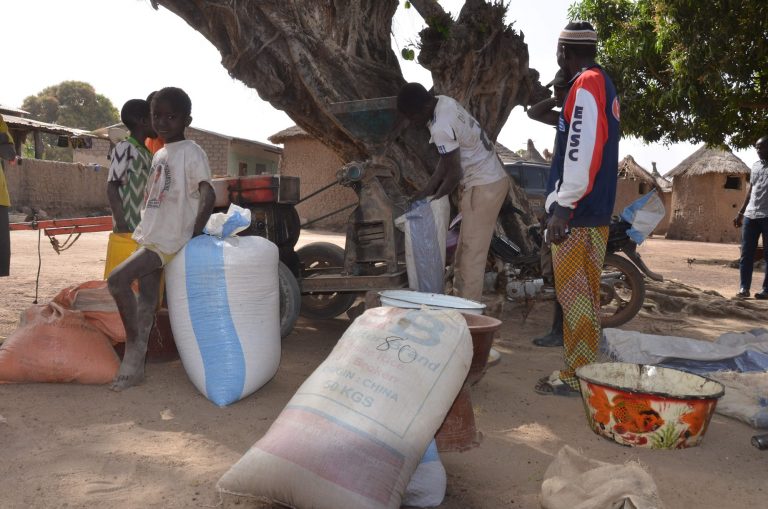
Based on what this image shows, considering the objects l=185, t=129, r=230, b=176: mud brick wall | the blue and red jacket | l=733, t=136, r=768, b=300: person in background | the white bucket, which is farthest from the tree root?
l=185, t=129, r=230, b=176: mud brick wall

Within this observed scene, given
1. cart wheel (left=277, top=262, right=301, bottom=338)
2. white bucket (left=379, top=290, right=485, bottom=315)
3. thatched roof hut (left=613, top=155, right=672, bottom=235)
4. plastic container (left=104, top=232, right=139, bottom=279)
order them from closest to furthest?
1. white bucket (left=379, top=290, right=485, bottom=315)
2. plastic container (left=104, top=232, right=139, bottom=279)
3. cart wheel (left=277, top=262, right=301, bottom=338)
4. thatched roof hut (left=613, top=155, right=672, bottom=235)

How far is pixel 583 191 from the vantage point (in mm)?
3002

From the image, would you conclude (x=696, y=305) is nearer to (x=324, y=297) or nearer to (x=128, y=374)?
(x=324, y=297)

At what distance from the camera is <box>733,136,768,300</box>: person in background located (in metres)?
6.97

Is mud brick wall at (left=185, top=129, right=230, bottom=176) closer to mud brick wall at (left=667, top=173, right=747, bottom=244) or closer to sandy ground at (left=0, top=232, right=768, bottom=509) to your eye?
mud brick wall at (left=667, top=173, right=747, bottom=244)

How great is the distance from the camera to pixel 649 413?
2.57 meters

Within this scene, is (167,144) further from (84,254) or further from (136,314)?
Answer: (84,254)

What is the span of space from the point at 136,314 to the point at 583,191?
2300 mm

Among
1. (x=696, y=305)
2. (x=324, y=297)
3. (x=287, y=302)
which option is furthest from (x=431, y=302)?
(x=696, y=305)

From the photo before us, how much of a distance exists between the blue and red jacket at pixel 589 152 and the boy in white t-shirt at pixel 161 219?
1.78m

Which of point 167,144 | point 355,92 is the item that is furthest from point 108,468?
point 355,92

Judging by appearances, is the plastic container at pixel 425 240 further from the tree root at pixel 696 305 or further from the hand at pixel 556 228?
the tree root at pixel 696 305

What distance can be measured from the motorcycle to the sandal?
1.62 metres

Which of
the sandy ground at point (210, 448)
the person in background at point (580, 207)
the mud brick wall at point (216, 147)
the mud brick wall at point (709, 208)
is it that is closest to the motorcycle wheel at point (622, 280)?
the sandy ground at point (210, 448)
